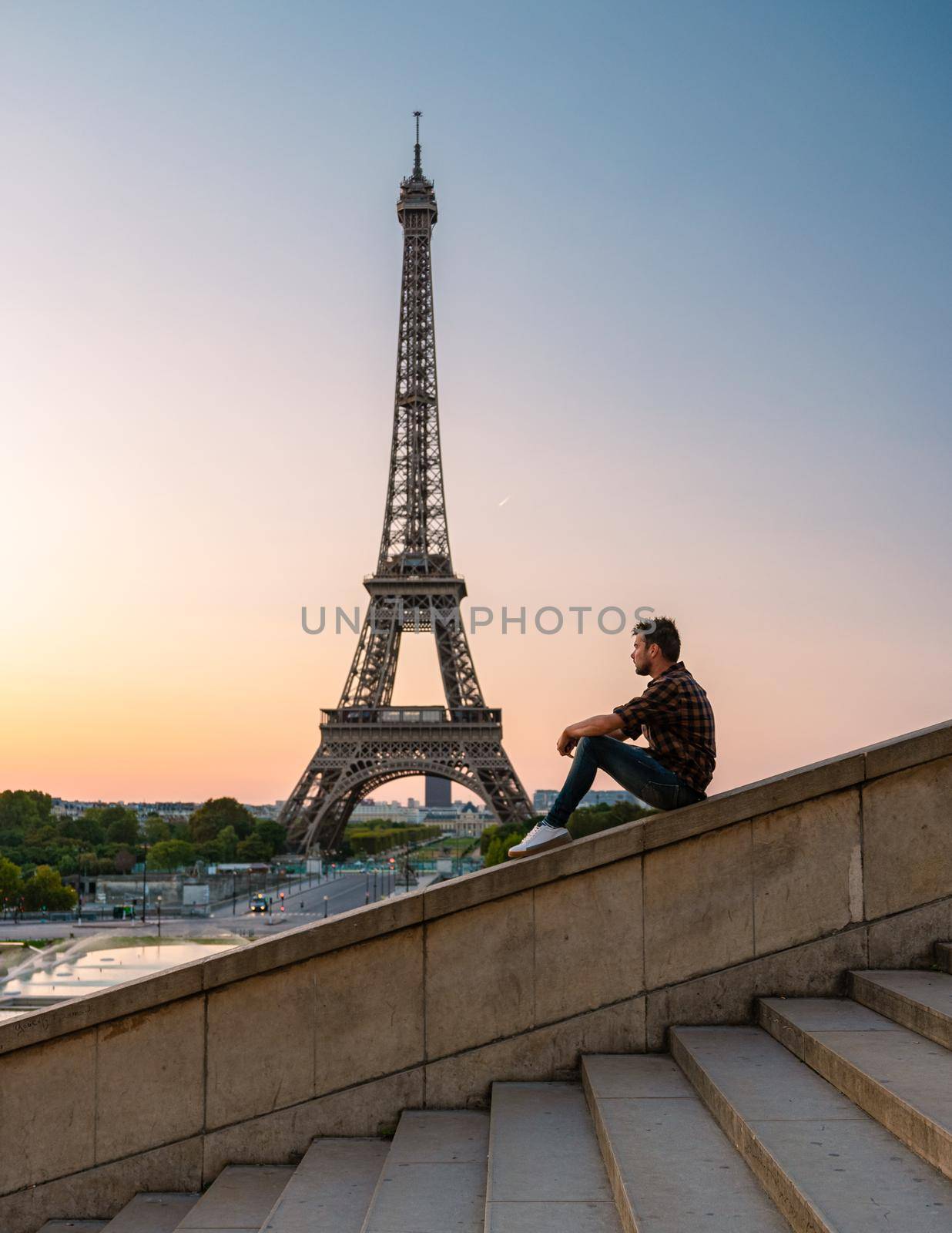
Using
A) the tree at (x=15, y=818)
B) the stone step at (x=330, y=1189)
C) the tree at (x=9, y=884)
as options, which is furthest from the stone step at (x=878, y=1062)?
the tree at (x=15, y=818)

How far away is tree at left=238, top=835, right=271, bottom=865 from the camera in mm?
104938

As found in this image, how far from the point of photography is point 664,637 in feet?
22.4

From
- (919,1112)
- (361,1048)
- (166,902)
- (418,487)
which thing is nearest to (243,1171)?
(361,1048)

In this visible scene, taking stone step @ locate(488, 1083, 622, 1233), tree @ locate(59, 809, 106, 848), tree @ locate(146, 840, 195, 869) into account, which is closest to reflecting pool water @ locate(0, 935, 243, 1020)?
stone step @ locate(488, 1083, 622, 1233)

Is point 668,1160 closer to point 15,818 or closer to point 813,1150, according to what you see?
point 813,1150

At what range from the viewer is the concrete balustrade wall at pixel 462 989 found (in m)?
6.39

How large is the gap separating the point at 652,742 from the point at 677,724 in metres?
0.21

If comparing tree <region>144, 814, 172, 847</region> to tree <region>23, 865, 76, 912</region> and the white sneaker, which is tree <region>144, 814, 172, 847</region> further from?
the white sneaker

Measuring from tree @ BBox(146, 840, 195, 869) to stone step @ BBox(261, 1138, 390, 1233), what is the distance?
307 feet

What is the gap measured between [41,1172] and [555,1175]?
3289 millimetres

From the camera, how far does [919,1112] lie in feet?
13.7

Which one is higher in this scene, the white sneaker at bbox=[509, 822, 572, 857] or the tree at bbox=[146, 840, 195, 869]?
the white sneaker at bbox=[509, 822, 572, 857]

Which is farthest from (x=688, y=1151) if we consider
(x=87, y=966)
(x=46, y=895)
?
(x=46, y=895)

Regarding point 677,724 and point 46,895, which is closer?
point 677,724
